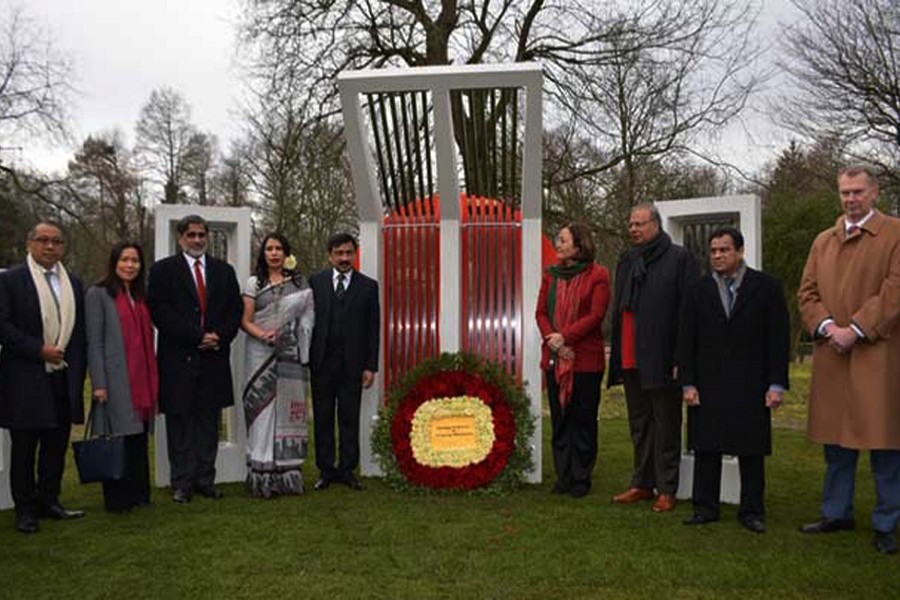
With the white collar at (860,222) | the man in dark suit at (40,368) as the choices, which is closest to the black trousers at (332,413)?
the man in dark suit at (40,368)

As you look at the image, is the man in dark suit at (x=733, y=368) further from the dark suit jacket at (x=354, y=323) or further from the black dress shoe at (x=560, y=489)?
the dark suit jacket at (x=354, y=323)

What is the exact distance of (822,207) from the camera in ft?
61.3

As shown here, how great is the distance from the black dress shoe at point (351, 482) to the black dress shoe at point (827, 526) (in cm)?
280

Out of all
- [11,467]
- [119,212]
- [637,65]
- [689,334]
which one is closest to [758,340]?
[689,334]

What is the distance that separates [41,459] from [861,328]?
4553 millimetres

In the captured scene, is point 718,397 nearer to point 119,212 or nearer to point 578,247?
point 578,247

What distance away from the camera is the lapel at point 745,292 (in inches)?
188

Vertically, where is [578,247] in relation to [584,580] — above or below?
above

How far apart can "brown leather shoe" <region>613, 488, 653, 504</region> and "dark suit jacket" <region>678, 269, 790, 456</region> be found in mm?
790

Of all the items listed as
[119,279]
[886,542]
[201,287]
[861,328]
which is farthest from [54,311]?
[886,542]

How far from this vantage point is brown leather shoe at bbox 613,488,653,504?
5469 mm

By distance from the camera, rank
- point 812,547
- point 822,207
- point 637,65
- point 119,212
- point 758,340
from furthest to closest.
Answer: point 119,212, point 822,207, point 637,65, point 758,340, point 812,547

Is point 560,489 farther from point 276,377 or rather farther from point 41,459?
point 41,459

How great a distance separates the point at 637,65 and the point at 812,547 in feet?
31.4
